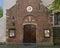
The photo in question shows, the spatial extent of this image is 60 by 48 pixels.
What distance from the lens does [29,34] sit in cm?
2867

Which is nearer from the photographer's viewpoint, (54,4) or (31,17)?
(54,4)

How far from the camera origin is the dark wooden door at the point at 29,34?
93.8ft

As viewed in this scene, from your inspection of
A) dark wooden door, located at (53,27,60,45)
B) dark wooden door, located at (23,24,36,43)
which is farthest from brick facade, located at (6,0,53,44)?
dark wooden door, located at (53,27,60,45)

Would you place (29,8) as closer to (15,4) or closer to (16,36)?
(15,4)

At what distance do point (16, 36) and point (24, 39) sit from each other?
1.19m

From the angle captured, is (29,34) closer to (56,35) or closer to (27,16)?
(27,16)

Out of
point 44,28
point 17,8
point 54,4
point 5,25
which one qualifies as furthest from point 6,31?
point 54,4

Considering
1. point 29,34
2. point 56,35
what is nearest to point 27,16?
point 29,34

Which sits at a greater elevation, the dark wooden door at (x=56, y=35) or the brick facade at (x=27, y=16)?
the brick facade at (x=27, y=16)

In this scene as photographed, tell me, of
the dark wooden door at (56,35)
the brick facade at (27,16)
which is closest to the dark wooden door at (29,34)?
the brick facade at (27,16)

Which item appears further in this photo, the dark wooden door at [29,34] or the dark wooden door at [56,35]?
the dark wooden door at [56,35]

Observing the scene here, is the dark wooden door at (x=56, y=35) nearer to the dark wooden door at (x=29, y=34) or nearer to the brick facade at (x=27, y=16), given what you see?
the brick facade at (x=27, y=16)

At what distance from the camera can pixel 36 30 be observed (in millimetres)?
28578

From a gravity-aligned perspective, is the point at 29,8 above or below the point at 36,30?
above
